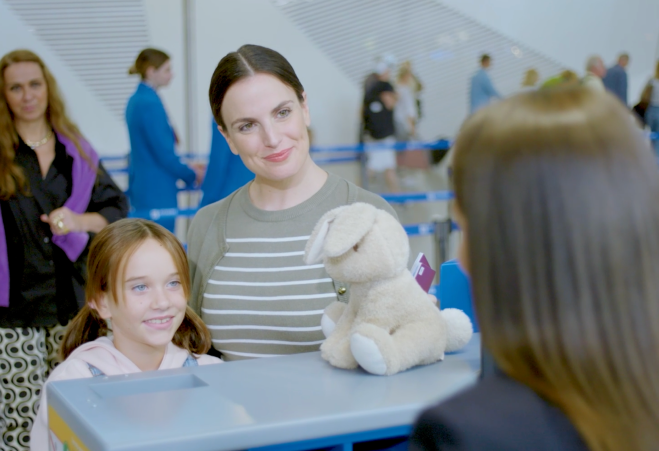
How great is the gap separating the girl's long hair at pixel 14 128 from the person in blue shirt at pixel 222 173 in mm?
548

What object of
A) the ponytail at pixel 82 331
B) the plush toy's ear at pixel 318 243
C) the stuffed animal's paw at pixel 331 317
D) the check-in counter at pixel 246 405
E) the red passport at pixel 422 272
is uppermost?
the plush toy's ear at pixel 318 243

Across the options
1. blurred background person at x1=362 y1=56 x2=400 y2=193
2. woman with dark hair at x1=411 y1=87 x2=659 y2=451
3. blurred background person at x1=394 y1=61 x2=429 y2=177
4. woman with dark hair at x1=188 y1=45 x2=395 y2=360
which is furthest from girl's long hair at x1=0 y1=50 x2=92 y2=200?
blurred background person at x1=394 y1=61 x2=429 y2=177

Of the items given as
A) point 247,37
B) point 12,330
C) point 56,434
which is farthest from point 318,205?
point 247,37

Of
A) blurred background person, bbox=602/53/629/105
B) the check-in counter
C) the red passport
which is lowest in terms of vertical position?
the check-in counter

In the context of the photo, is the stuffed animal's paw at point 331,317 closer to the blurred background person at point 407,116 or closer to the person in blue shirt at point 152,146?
the person in blue shirt at point 152,146

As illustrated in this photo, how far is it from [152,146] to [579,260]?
4416mm

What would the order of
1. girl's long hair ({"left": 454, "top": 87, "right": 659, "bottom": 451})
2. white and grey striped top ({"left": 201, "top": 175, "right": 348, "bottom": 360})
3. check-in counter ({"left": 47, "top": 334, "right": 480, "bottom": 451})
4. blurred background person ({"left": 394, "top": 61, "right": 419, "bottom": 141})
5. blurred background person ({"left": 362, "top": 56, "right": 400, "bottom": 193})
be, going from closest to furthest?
girl's long hair ({"left": 454, "top": 87, "right": 659, "bottom": 451}) → check-in counter ({"left": 47, "top": 334, "right": 480, "bottom": 451}) → white and grey striped top ({"left": 201, "top": 175, "right": 348, "bottom": 360}) → blurred background person ({"left": 362, "top": 56, "right": 400, "bottom": 193}) → blurred background person ({"left": 394, "top": 61, "right": 419, "bottom": 141})

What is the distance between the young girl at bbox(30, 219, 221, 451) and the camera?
1.85m

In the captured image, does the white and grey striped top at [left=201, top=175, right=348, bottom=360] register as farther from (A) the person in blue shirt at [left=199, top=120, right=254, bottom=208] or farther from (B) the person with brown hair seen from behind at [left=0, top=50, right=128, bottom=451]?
(A) the person in blue shirt at [left=199, top=120, right=254, bottom=208]

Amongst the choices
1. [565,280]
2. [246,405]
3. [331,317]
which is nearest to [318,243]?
[331,317]

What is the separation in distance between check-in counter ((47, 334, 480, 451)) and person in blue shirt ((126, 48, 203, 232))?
3.51 metres

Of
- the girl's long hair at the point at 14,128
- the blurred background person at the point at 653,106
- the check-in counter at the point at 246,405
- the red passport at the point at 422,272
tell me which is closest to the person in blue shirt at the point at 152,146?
the girl's long hair at the point at 14,128

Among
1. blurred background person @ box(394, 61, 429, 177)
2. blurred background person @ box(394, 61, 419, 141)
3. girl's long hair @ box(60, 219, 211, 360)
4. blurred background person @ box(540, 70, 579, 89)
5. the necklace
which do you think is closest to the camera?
blurred background person @ box(540, 70, 579, 89)

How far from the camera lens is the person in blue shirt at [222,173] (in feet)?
10.6
